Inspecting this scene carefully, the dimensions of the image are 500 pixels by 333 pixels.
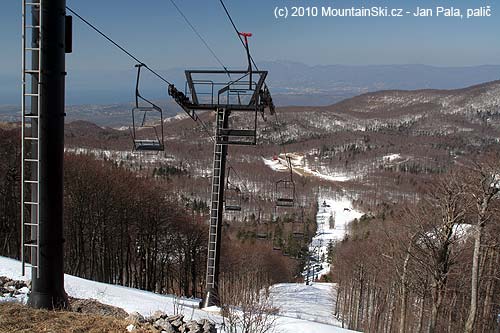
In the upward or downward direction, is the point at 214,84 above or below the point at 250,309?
above

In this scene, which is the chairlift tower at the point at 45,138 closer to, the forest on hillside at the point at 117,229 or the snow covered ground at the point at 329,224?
the forest on hillside at the point at 117,229

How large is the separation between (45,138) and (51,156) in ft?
0.77

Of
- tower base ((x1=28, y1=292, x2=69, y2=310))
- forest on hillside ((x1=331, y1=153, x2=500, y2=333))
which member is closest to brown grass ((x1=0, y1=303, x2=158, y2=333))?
tower base ((x1=28, y1=292, x2=69, y2=310))

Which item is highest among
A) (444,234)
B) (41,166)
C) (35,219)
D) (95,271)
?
(41,166)

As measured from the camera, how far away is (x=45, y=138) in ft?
17.4

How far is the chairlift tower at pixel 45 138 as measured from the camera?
5.22m

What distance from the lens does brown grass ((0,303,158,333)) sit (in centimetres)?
500

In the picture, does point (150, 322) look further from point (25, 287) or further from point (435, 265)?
point (435, 265)

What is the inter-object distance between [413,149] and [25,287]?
572 feet

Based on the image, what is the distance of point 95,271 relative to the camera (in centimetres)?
2925

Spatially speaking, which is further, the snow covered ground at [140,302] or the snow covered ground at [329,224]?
the snow covered ground at [329,224]

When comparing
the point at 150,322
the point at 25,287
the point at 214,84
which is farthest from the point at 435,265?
the point at 25,287

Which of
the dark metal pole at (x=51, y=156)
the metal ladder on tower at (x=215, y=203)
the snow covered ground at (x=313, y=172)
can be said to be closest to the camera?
the dark metal pole at (x=51, y=156)

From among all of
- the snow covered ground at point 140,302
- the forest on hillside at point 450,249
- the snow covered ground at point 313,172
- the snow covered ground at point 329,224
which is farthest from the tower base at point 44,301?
the snow covered ground at point 313,172
